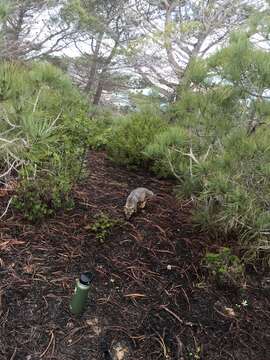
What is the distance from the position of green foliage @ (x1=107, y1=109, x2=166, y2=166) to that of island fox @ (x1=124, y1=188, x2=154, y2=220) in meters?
0.80

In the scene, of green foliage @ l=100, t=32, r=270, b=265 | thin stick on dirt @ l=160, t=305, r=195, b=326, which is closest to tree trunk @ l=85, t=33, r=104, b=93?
green foliage @ l=100, t=32, r=270, b=265

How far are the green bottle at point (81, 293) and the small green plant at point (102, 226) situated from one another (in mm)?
530

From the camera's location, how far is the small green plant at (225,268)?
5.95ft

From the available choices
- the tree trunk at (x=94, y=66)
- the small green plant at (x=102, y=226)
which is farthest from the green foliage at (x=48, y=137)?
the tree trunk at (x=94, y=66)

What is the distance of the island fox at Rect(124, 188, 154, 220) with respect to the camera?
225 centimetres

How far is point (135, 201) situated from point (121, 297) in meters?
0.78

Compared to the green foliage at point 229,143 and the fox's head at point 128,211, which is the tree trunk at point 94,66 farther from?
the fox's head at point 128,211

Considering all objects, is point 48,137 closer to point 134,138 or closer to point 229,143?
point 229,143

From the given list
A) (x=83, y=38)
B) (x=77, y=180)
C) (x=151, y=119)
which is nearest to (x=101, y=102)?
(x=83, y=38)

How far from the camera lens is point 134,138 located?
3.21 m

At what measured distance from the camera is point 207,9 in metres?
7.36

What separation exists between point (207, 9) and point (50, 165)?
6761mm

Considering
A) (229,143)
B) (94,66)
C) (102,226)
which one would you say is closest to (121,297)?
(102,226)

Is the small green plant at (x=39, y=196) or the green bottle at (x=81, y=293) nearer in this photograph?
the green bottle at (x=81, y=293)
